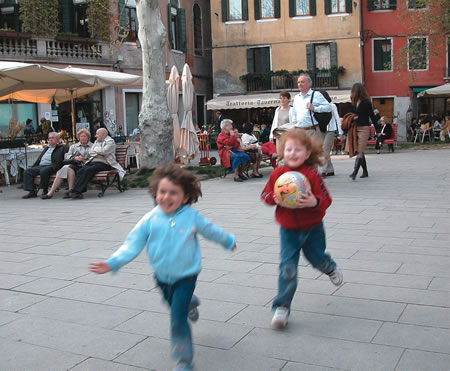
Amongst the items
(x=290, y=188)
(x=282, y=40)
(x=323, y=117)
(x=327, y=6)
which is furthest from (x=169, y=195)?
(x=282, y=40)

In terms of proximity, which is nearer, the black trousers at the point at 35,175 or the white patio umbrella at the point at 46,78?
the black trousers at the point at 35,175

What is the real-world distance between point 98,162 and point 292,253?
8127 mm

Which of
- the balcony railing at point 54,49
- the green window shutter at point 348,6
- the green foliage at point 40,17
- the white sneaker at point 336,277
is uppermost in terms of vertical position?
the green window shutter at point 348,6

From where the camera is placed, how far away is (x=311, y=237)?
4.06 m

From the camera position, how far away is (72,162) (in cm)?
1159

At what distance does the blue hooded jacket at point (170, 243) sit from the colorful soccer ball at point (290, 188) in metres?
0.62

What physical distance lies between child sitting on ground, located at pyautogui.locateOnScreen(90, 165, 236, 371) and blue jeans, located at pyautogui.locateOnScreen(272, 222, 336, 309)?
72 cm

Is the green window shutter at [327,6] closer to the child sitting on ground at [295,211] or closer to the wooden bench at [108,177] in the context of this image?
the wooden bench at [108,177]

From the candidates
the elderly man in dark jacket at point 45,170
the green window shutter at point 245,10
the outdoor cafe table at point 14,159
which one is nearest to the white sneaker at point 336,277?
the elderly man in dark jacket at point 45,170

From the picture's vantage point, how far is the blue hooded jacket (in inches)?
128

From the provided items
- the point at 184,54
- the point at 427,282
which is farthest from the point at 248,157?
the point at 184,54

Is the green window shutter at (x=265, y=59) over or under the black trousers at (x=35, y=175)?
over

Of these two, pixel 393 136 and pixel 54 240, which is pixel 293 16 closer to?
pixel 393 136

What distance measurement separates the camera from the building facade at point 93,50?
2409 cm
